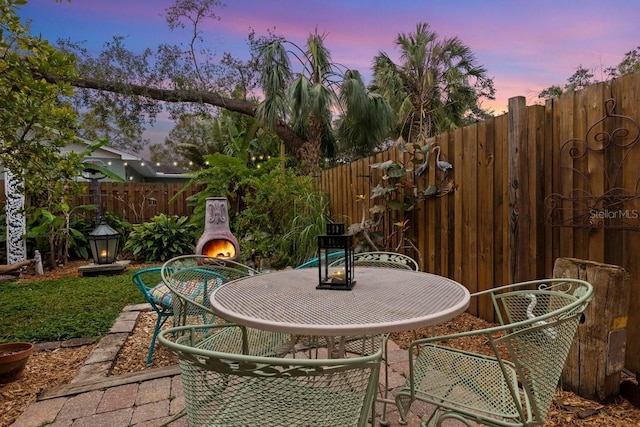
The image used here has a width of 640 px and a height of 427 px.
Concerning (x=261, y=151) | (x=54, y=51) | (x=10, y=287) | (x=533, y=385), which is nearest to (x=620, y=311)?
(x=533, y=385)

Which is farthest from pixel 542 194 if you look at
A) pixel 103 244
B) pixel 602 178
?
pixel 103 244

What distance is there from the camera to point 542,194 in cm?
231

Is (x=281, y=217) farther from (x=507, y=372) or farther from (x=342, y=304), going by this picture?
(x=507, y=372)

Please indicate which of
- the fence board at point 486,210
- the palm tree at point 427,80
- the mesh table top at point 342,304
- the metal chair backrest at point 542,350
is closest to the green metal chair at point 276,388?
the mesh table top at point 342,304

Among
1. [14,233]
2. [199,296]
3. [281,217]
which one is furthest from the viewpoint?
[14,233]

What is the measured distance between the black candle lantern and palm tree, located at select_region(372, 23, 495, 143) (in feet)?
23.9

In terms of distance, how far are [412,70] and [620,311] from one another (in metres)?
8.13

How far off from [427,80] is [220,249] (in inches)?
259

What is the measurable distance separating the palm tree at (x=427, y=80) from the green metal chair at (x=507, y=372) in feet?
24.4

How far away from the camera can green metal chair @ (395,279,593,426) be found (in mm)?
1082

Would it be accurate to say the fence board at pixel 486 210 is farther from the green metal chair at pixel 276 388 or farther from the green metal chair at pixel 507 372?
the green metal chair at pixel 276 388

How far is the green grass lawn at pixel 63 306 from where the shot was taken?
2.96m

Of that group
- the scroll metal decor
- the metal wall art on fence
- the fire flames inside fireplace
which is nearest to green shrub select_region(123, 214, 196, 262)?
the metal wall art on fence

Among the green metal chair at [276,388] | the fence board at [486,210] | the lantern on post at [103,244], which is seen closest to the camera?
the green metal chair at [276,388]
